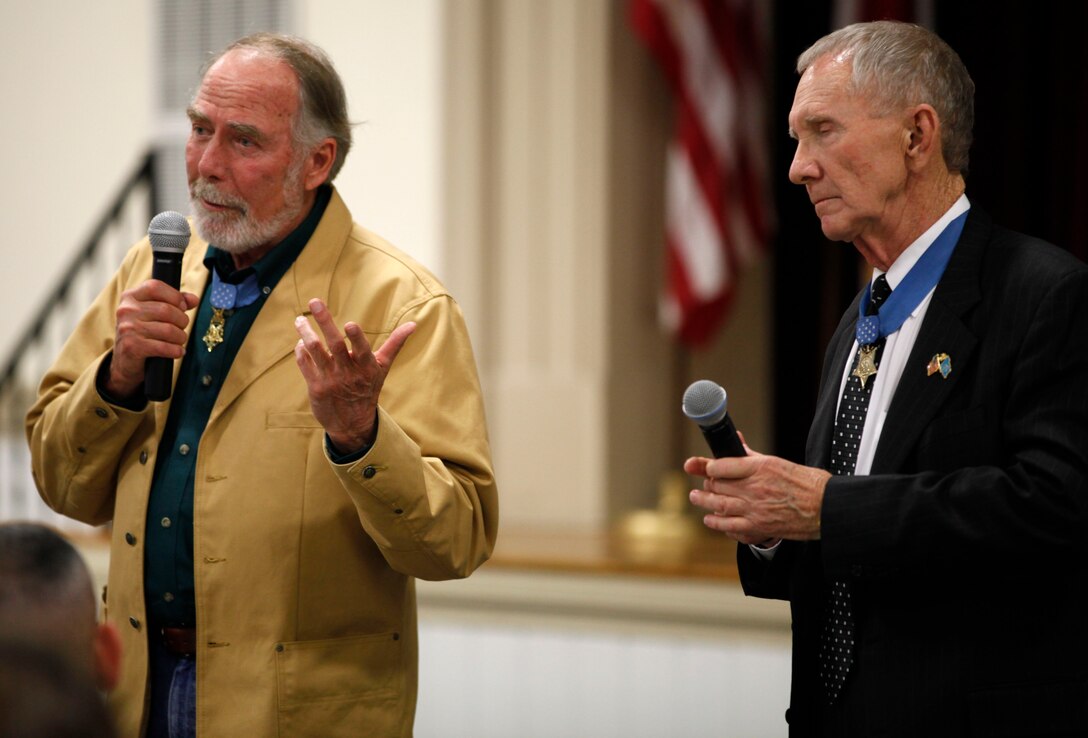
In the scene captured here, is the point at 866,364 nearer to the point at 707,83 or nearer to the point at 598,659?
the point at 598,659

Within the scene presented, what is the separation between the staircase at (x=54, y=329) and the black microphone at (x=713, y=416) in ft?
13.6

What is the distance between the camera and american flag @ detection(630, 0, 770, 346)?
17.6 feet

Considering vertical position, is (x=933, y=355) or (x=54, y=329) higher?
(x=933, y=355)

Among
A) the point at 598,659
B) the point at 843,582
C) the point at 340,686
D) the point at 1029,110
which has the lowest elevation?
the point at 598,659

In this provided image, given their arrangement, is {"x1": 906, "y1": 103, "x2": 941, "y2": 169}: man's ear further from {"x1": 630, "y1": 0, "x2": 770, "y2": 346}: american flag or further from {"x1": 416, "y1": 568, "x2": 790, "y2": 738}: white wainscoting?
{"x1": 630, "y1": 0, "x2": 770, "y2": 346}: american flag

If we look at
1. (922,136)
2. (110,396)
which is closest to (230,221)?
(110,396)

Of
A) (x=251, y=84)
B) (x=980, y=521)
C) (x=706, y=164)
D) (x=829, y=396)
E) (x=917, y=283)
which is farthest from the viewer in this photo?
(x=706, y=164)

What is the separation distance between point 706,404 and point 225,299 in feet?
3.01

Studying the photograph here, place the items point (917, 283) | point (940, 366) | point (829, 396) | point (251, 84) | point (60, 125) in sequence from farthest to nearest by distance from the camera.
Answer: point (60, 125) → point (251, 84) → point (829, 396) → point (917, 283) → point (940, 366)

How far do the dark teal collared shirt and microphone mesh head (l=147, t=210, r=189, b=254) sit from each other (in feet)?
0.46

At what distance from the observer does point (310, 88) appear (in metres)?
2.39

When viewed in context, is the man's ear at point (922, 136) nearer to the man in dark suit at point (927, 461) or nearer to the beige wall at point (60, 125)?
the man in dark suit at point (927, 461)

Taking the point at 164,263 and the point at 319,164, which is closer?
the point at 164,263

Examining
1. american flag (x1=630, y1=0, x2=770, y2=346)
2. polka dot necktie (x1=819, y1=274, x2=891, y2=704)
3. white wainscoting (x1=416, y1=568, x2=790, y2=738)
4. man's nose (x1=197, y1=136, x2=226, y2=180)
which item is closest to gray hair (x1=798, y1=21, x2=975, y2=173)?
polka dot necktie (x1=819, y1=274, x2=891, y2=704)
